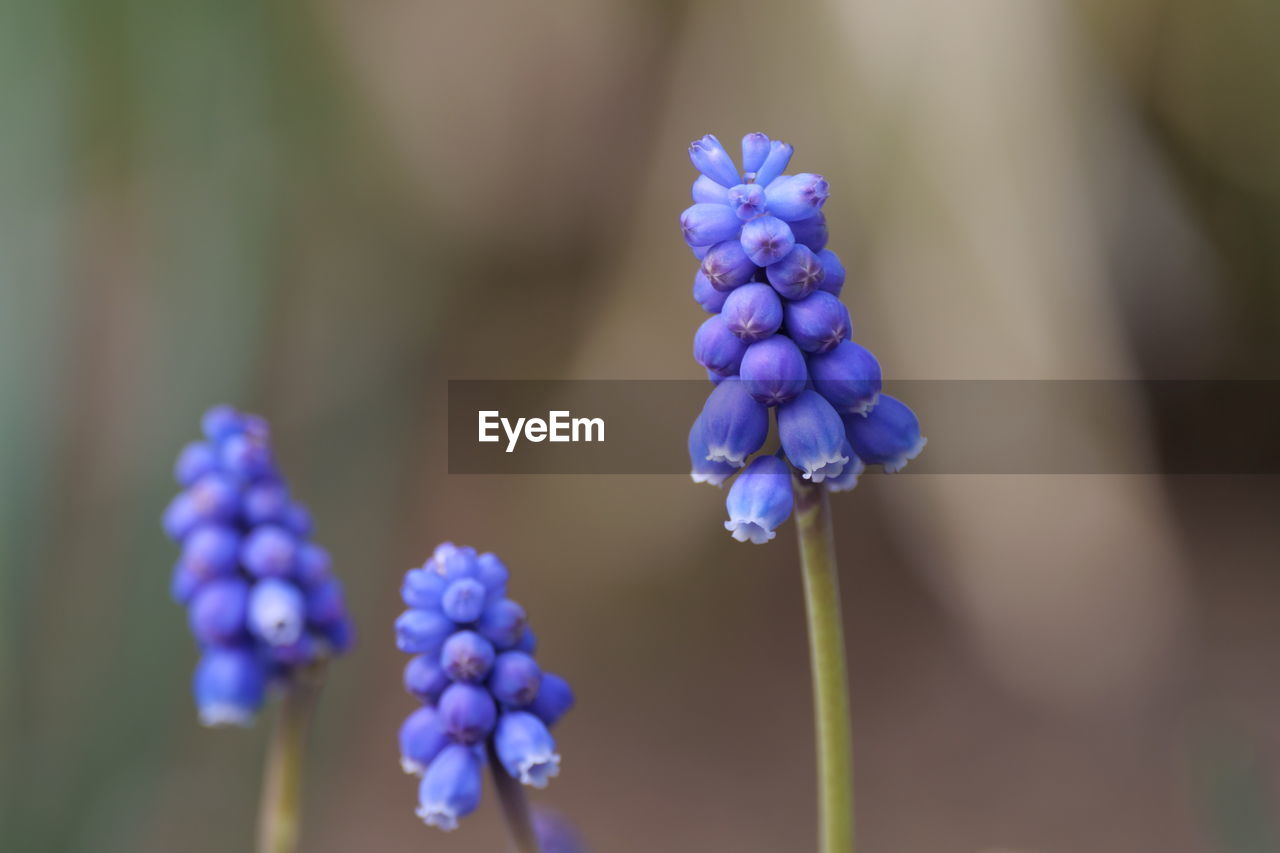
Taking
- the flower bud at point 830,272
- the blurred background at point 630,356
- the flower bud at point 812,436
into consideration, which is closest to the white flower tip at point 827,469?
the flower bud at point 812,436

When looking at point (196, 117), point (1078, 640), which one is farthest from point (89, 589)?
point (1078, 640)

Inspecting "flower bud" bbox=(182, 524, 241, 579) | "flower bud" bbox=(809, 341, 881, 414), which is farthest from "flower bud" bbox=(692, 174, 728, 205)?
"flower bud" bbox=(182, 524, 241, 579)

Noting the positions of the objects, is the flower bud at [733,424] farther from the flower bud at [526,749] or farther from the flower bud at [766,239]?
the flower bud at [526,749]

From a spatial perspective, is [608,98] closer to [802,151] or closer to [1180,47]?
[802,151]
